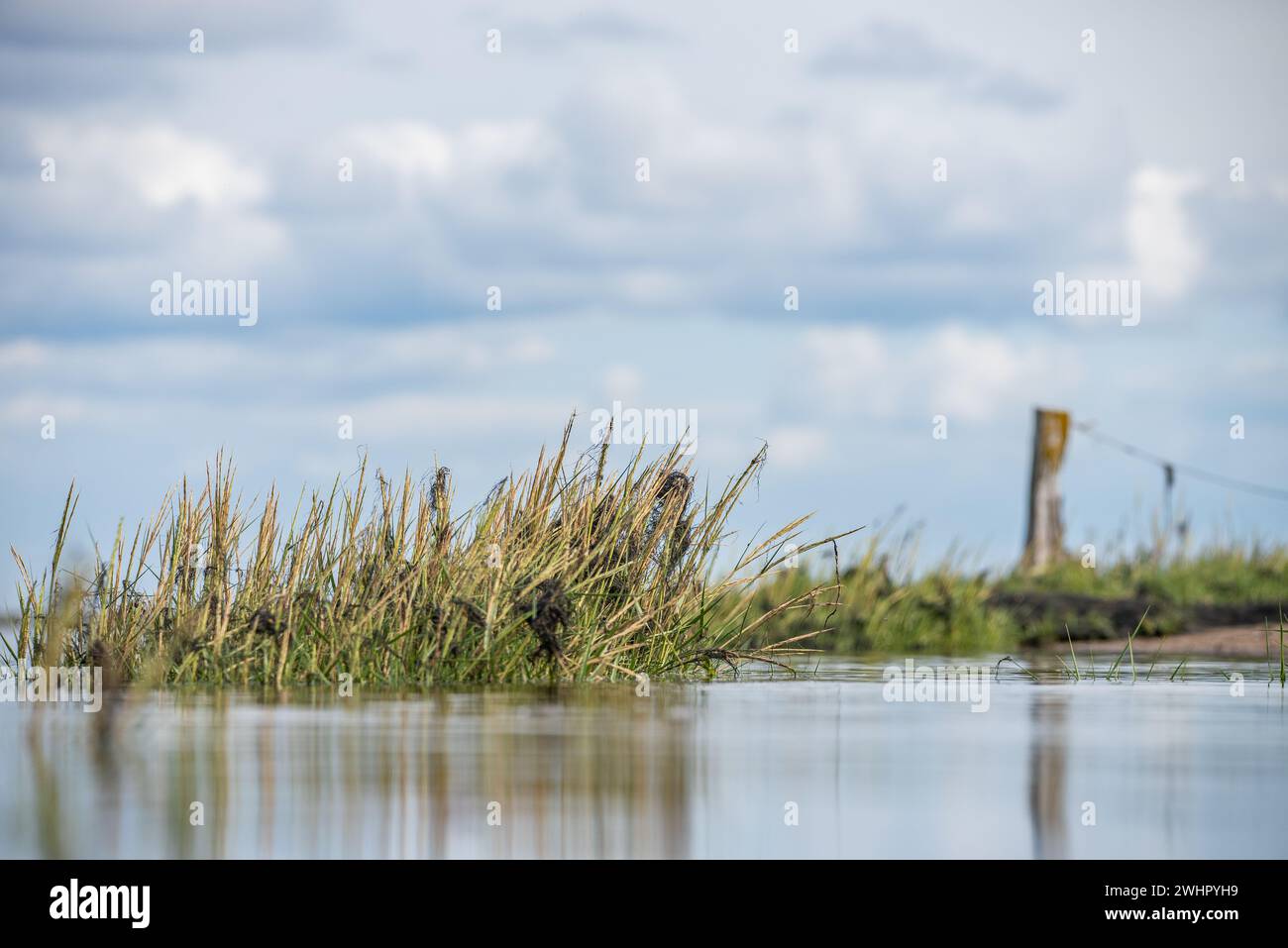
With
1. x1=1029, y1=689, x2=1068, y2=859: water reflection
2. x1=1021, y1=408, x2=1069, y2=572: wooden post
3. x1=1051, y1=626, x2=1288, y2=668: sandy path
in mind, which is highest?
x1=1021, y1=408, x2=1069, y2=572: wooden post

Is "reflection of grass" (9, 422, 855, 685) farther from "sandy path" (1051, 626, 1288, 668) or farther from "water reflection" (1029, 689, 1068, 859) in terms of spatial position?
"sandy path" (1051, 626, 1288, 668)

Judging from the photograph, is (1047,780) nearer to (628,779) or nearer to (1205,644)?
(628,779)

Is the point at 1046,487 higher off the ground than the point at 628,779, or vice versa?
the point at 1046,487

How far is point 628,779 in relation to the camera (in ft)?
22.0

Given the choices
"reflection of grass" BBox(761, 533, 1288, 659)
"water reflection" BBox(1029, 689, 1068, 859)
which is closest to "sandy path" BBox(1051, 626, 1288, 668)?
"reflection of grass" BBox(761, 533, 1288, 659)

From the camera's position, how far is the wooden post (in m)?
26.5

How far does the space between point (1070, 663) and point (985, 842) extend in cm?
1094

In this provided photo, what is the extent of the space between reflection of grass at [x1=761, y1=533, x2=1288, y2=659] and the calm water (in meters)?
8.78

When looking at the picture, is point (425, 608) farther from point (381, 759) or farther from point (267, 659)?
point (381, 759)

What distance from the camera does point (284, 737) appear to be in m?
8.00

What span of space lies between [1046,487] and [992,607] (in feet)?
20.2

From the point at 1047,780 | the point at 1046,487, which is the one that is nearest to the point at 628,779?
the point at 1047,780
